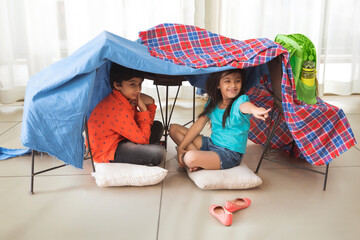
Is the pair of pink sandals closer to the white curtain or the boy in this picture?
the boy

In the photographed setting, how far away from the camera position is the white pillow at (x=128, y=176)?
1706mm

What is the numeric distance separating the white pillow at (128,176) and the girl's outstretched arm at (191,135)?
0.71 ft

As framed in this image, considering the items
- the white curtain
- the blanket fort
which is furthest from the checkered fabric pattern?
the white curtain

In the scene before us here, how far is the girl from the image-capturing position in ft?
5.83

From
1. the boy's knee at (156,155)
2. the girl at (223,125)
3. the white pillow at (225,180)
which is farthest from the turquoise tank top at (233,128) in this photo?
the boy's knee at (156,155)

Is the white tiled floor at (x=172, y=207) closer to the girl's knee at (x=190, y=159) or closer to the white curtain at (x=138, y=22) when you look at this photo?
the girl's knee at (x=190, y=159)

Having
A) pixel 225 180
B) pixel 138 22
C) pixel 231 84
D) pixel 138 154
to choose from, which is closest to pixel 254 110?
pixel 231 84

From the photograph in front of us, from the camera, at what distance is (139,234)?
138 cm

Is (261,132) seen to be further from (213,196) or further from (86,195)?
(86,195)

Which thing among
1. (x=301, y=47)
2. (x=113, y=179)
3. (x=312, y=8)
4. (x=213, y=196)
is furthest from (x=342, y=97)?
(x=113, y=179)

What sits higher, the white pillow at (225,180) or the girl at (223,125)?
the girl at (223,125)

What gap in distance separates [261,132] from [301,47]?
62cm

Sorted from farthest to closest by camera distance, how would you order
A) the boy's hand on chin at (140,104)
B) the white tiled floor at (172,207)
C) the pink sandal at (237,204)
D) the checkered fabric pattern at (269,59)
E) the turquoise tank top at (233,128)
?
the boy's hand on chin at (140,104) → the turquoise tank top at (233,128) → the checkered fabric pattern at (269,59) → the pink sandal at (237,204) → the white tiled floor at (172,207)

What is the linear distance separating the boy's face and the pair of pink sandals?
2.28 feet
